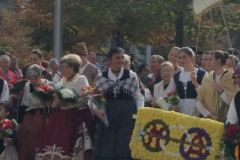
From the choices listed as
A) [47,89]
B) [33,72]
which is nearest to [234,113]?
[47,89]

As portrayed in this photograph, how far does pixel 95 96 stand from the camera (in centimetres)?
1016

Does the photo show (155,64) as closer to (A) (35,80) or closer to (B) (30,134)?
(A) (35,80)

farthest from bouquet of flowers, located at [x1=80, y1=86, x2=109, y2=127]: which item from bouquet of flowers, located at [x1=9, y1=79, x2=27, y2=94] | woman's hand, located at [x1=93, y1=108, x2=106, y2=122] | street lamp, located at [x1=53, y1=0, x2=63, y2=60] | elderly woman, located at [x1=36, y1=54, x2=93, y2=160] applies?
street lamp, located at [x1=53, y1=0, x2=63, y2=60]

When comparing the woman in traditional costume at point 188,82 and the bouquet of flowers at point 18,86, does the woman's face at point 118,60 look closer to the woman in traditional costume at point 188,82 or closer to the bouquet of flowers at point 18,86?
the woman in traditional costume at point 188,82

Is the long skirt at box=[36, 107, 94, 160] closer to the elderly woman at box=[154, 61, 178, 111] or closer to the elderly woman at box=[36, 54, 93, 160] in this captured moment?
the elderly woman at box=[36, 54, 93, 160]

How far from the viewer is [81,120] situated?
10617mm

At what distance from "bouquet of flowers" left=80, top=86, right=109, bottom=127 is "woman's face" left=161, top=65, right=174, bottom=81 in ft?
3.69

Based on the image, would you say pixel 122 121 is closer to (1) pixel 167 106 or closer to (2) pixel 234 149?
(1) pixel 167 106

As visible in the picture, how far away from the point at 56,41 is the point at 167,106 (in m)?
7.41

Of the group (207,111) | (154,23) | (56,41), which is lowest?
(207,111)

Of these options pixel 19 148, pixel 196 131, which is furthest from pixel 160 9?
pixel 196 131

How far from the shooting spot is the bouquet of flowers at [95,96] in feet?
33.3

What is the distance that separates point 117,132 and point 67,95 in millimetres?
879

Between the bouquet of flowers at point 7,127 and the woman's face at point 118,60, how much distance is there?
1.73m
